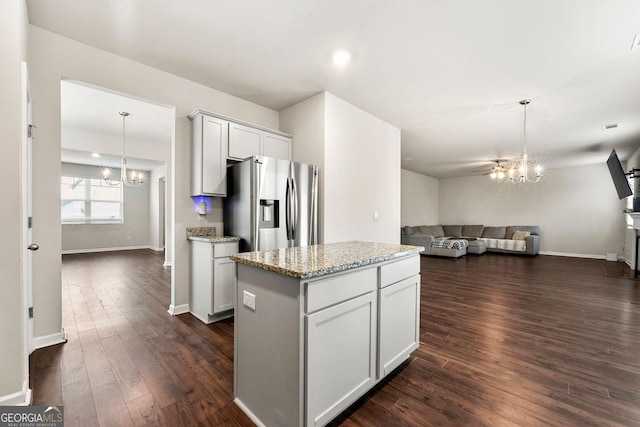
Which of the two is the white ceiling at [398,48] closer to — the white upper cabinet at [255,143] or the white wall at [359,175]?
the white wall at [359,175]

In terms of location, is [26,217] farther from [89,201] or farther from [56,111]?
[89,201]

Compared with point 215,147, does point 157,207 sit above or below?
below

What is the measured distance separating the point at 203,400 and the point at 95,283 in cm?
413

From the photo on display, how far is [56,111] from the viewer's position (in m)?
2.48

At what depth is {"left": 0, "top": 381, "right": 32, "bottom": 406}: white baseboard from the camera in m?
1.50

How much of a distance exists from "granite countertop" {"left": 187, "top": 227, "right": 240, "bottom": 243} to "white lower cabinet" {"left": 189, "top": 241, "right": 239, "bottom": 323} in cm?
5

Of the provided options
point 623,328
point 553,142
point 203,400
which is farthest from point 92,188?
point 553,142

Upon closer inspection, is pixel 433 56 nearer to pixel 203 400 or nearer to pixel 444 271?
pixel 203 400

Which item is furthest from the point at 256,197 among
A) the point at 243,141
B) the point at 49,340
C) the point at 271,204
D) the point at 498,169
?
the point at 498,169

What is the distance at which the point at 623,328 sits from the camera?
111 inches

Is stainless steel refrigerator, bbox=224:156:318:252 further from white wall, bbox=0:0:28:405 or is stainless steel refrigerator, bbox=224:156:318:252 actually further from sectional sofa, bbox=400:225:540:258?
sectional sofa, bbox=400:225:540:258

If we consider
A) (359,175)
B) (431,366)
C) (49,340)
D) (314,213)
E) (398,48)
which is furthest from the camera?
(359,175)

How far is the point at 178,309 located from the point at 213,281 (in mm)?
748

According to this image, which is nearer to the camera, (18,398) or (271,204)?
(18,398)
